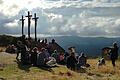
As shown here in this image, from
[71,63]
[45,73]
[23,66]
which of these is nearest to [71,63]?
[71,63]

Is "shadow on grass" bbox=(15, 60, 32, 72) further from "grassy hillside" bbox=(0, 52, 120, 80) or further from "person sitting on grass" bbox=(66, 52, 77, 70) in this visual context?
"person sitting on grass" bbox=(66, 52, 77, 70)

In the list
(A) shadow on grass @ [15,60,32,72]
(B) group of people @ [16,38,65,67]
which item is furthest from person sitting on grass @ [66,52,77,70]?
(A) shadow on grass @ [15,60,32,72]

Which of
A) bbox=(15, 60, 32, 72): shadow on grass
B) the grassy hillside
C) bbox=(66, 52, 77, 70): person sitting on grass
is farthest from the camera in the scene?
bbox=(66, 52, 77, 70): person sitting on grass

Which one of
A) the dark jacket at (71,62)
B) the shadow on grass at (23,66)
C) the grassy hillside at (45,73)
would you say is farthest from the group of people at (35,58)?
the dark jacket at (71,62)

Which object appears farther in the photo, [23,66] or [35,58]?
[35,58]

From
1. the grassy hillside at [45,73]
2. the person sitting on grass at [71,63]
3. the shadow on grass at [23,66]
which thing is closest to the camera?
the grassy hillside at [45,73]

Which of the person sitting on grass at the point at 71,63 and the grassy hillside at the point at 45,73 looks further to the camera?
the person sitting on grass at the point at 71,63

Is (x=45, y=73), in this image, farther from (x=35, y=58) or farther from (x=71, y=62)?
(x=71, y=62)

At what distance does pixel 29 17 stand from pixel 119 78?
1162 inches

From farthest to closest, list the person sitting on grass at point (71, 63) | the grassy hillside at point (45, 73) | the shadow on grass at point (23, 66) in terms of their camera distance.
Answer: the person sitting on grass at point (71, 63)
the shadow on grass at point (23, 66)
the grassy hillside at point (45, 73)

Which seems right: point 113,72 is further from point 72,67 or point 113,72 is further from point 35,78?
point 35,78

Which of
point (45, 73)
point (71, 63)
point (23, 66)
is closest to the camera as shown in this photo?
point (45, 73)

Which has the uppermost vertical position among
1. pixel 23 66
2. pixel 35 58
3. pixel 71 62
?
pixel 35 58

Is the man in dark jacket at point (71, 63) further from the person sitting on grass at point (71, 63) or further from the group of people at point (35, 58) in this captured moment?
the group of people at point (35, 58)
